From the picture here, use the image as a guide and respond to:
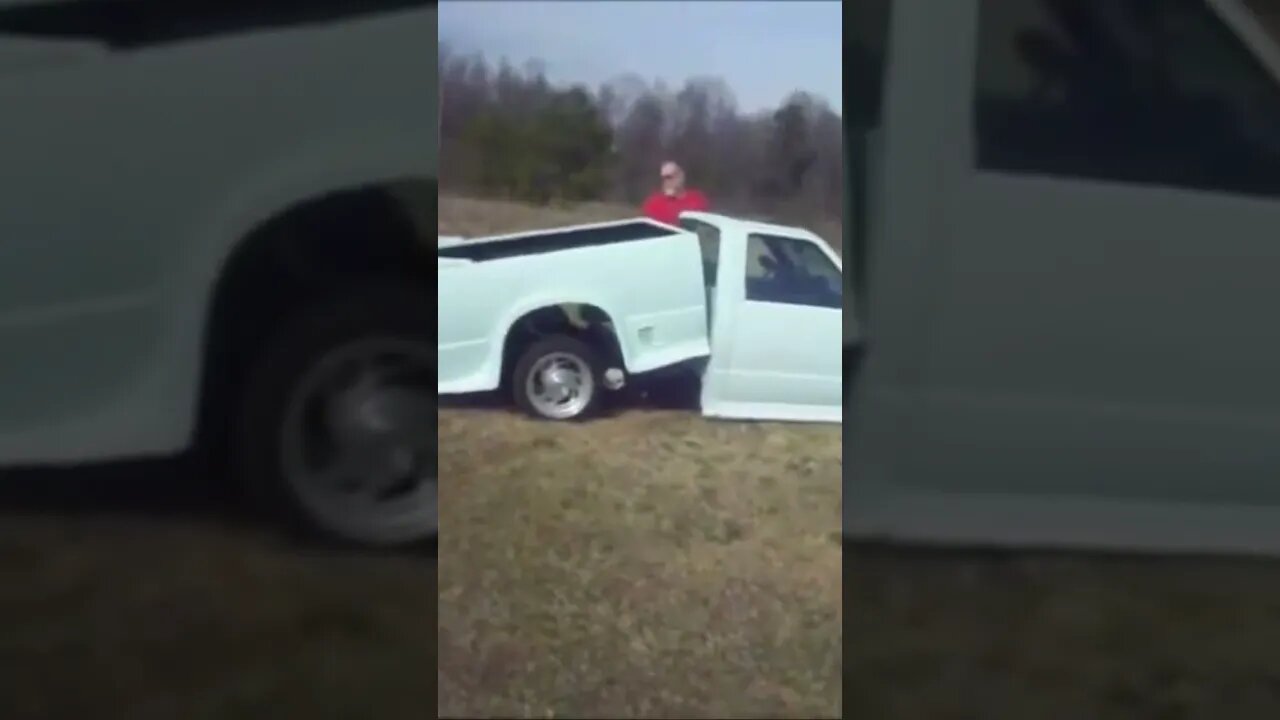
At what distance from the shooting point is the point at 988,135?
1345 millimetres

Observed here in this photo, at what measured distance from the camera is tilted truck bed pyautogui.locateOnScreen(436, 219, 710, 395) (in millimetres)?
1373

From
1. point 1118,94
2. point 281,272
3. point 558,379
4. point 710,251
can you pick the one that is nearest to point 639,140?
point 710,251

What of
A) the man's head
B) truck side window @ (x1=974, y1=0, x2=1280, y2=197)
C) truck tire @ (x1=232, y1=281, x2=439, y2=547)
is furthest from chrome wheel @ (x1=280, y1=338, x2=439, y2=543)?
truck side window @ (x1=974, y1=0, x2=1280, y2=197)

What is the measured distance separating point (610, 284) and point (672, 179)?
0.52 feet

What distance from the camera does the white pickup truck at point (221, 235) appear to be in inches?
49.5

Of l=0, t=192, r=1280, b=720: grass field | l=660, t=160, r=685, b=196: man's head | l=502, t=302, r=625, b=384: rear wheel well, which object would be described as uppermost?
l=660, t=160, r=685, b=196: man's head

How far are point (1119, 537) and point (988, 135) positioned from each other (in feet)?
1.65

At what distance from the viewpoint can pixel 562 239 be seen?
4.66 ft

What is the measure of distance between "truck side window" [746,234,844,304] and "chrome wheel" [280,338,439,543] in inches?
16.5

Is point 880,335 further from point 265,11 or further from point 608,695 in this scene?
point 265,11

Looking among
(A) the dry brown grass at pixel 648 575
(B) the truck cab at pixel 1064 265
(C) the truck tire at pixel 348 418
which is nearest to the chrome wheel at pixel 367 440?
(C) the truck tire at pixel 348 418

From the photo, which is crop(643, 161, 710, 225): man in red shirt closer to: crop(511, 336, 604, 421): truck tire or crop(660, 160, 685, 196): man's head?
crop(660, 160, 685, 196): man's head

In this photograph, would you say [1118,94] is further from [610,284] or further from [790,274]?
[610,284]

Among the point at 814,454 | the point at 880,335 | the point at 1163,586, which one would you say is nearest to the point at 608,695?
the point at 814,454
